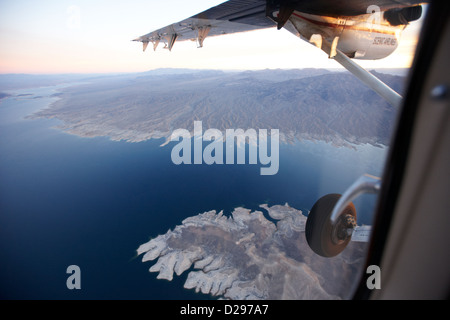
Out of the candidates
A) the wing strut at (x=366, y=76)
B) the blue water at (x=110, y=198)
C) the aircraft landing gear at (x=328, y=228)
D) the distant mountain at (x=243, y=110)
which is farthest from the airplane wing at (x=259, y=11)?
the distant mountain at (x=243, y=110)

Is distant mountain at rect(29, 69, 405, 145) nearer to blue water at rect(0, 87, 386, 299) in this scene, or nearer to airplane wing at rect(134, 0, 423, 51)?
blue water at rect(0, 87, 386, 299)

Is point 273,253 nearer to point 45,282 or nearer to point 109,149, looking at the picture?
point 45,282

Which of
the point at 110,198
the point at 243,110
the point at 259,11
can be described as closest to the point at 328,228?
the point at 259,11

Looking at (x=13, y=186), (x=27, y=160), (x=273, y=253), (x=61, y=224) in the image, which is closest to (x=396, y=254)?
(x=273, y=253)

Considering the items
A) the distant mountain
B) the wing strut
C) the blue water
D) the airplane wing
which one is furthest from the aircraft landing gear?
the distant mountain

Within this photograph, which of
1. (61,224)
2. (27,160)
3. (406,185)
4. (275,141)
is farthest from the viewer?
(275,141)

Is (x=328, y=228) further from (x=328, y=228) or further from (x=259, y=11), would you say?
(x=259, y=11)
